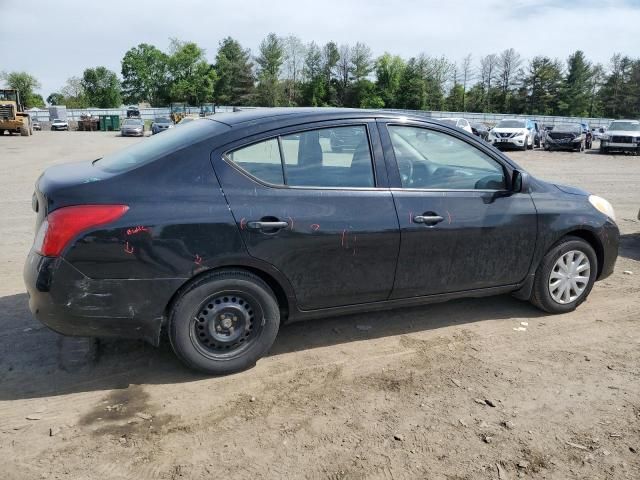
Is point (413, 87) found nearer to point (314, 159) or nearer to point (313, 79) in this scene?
point (313, 79)

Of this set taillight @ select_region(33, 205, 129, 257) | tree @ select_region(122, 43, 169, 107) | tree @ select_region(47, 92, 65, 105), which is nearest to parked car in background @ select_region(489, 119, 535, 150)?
taillight @ select_region(33, 205, 129, 257)

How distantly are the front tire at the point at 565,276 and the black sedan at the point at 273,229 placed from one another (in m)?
0.04

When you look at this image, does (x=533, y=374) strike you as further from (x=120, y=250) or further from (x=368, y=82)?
(x=368, y=82)

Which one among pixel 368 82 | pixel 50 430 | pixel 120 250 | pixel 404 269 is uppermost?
pixel 368 82

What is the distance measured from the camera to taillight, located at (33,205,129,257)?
303 cm

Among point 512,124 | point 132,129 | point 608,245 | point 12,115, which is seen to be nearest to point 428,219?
point 608,245

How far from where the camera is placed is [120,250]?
122 inches

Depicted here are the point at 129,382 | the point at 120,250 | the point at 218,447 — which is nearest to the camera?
the point at 218,447

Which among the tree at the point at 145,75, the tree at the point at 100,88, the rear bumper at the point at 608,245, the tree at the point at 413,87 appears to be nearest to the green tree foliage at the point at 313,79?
the tree at the point at 413,87

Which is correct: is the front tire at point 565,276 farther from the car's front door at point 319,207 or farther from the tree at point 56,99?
the tree at point 56,99

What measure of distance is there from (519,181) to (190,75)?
348 feet

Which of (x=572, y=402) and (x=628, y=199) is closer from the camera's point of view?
(x=572, y=402)

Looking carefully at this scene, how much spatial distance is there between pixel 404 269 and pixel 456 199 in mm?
674

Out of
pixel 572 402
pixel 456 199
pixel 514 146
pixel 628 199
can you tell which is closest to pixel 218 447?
pixel 572 402
